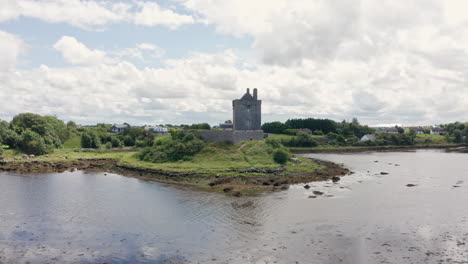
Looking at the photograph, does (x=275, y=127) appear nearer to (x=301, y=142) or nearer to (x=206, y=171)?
(x=301, y=142)

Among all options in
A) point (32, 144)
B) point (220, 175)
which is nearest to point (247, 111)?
point (220, 175)

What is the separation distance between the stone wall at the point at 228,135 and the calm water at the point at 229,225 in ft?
52.7

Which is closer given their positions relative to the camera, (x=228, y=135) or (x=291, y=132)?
(x=228, y=135)

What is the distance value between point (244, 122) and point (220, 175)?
54.0 ft

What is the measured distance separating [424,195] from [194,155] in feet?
99.2

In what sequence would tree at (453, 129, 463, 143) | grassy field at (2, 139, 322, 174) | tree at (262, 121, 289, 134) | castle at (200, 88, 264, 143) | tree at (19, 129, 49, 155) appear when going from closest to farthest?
grassy field at (2, 139, 322, 174) < castle at (200, 88, 264, 143) < tree at (19, 129, 49, 155) < tree at (262, 121, 289, 134) < tree at (453, 129, 463, 143)

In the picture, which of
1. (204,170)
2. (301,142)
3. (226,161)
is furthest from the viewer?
(301,142)

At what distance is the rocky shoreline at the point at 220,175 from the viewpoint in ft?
124

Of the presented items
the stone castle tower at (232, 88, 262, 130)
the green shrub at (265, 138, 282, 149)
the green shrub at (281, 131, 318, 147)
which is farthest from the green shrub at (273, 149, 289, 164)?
the green shrub at (281, 131, 318, 147)

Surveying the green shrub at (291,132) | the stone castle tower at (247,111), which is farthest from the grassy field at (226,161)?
the green shrub at (291,132)

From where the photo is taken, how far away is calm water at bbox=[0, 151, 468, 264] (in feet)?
61.6

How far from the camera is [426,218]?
26.2 meters

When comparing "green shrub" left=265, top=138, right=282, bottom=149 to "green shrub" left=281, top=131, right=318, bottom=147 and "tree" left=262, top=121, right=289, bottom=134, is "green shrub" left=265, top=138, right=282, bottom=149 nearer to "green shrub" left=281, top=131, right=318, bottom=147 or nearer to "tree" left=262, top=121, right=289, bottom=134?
"green shrub" left=281, top=131, right=318, bottom=147

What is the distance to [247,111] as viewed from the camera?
55.5m
